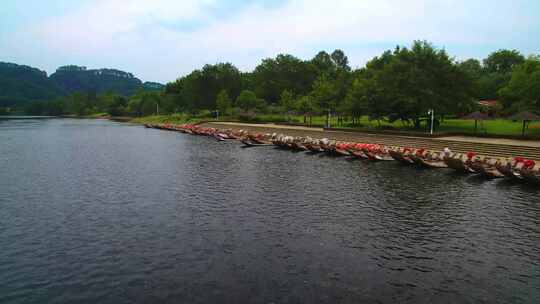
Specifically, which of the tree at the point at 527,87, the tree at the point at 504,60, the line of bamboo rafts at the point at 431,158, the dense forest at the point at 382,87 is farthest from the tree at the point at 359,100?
the tree at the point at 504,60

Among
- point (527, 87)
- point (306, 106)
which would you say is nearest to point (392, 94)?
point (527, 87)

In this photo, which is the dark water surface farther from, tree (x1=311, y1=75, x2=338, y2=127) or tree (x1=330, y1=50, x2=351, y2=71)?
tree (x1=330, y1=50, x2=351, y2=71)

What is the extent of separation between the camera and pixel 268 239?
56.8 ft

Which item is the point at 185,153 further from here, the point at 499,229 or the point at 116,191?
the point at 499,229

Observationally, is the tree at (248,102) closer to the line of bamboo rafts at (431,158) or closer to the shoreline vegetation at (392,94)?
the shoreline vegetation at (392,94)

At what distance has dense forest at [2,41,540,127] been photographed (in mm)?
52156

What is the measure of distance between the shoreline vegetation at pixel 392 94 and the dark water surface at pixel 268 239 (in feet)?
77.3

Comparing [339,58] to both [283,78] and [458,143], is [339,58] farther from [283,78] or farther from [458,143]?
[458,143]

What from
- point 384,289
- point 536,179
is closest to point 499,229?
point 384,289

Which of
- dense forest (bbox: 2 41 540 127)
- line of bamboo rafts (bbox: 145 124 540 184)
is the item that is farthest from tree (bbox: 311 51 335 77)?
line of bamboo rafts (bbox: 145 124 540 184)

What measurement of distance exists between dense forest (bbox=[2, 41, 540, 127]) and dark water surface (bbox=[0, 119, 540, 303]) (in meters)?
23.8

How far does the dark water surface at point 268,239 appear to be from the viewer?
12.8 m

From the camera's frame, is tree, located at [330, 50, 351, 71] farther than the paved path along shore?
Yes

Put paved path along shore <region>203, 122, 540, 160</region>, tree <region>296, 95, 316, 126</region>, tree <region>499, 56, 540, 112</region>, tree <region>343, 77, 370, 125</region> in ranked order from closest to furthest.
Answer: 1. paved path along shore <region>203, 122, 540, 160</region>
2. tree <region>499, 56, 540, 112</region>
3. tree <region>343, 77, 370, 125</region>
4. tree <region>296, 95, 316, 126</region>
